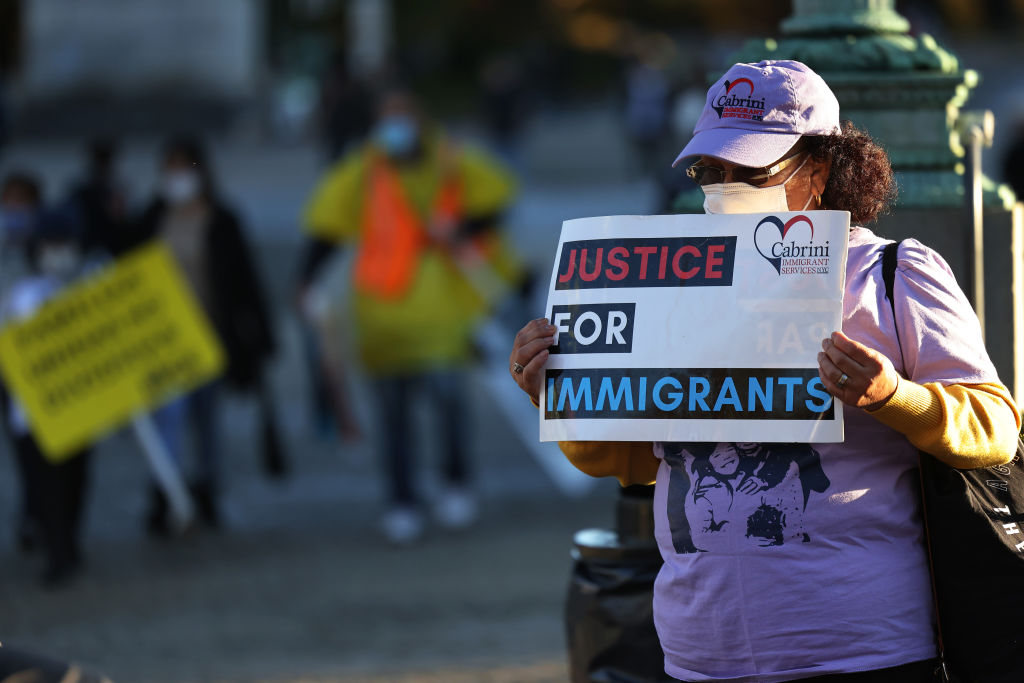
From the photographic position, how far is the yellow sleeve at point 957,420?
101 inches

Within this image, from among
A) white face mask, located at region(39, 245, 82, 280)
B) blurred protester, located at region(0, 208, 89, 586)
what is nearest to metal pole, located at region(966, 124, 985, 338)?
blurred protester, located at region(0, 208, 89, 586)

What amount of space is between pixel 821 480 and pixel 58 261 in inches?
244

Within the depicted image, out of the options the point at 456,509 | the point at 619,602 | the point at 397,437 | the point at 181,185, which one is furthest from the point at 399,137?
the point at 619,602

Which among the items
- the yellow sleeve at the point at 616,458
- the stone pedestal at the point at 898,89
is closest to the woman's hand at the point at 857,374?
the yellow sleeve at the point at 616,458

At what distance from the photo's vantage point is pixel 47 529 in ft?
25.3

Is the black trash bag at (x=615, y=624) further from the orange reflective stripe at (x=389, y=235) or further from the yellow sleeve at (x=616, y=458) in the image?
the orange reflective stripe at (x=389, y=235)

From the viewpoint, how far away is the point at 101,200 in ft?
34.9

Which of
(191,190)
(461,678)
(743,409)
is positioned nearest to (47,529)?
(191,190)

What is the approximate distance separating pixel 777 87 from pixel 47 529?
5.76 metres

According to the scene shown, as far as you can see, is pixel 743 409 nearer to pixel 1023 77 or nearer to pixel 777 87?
pixel 777 87

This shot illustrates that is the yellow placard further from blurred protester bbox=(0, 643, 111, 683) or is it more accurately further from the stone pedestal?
blurred protester bbox=(0, 643, 111, 683)


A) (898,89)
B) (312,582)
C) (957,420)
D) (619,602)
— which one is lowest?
(312,582)

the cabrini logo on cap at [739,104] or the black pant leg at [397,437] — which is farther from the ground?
the cabrini logo on cap at [739,104]

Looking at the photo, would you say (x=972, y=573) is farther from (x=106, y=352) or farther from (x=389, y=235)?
(x=106, y=352)
